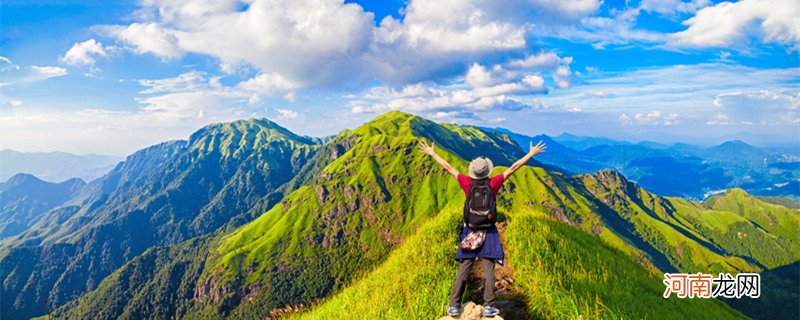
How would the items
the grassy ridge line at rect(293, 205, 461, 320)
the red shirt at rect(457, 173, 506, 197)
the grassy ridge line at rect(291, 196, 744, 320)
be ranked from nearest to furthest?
the grassy ridge line at rect(291, 196, 744, 320) < the grassy ridge line at rect(293, 205, 461, 320) < the red shirt at rect(457, 173, 506, 197)

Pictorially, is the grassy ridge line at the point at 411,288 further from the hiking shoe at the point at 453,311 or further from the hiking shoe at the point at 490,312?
the hiking shoe at the point at 490,312

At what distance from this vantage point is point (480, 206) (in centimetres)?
970

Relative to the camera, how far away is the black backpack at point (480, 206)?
9.63m

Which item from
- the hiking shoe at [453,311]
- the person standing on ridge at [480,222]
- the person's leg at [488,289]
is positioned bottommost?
the hiking shoe at [453,311]

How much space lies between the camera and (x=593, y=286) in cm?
920

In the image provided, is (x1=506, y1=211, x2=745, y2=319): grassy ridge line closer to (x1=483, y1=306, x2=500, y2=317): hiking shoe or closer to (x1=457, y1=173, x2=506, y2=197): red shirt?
(x1=483, y1=306, x2=500, y2=317): hiking shoe

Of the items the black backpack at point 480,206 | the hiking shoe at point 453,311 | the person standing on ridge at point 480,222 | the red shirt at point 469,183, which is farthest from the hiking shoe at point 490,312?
the red shirt at point 469,183

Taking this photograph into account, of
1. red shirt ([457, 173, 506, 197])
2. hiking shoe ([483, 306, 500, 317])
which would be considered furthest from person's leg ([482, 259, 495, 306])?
red shirt ([457, 173, 506, 197])

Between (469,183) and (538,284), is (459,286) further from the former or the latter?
(469,183)

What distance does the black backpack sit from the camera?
9633 mm

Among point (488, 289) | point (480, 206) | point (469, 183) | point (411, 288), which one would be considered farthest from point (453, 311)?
point (469, 183)

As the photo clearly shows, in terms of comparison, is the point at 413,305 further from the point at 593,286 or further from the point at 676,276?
the point at 676,276

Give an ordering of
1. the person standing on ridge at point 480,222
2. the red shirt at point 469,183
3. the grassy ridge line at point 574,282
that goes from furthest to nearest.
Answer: the red shirt at point 469,183
the person standing on ridge at point 480,222
the grassy ridge line at point 574,282

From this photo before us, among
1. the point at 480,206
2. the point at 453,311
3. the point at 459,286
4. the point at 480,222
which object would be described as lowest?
the point at 453,311
